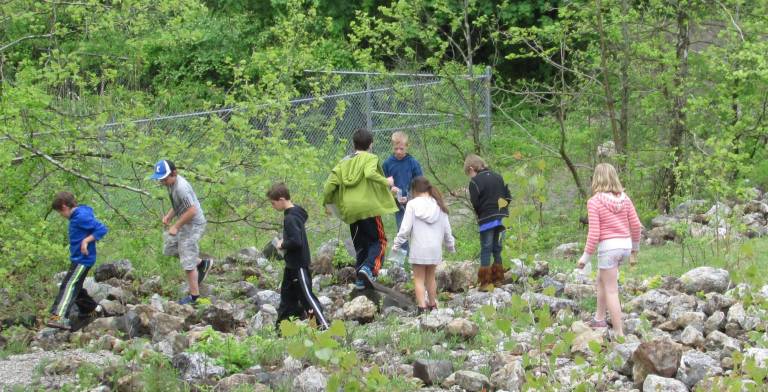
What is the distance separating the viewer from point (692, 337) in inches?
316

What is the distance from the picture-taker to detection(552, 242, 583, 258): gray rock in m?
13.0

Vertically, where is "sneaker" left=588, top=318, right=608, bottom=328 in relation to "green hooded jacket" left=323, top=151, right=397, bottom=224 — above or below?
below

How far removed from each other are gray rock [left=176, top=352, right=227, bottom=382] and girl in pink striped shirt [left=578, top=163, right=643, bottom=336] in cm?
295

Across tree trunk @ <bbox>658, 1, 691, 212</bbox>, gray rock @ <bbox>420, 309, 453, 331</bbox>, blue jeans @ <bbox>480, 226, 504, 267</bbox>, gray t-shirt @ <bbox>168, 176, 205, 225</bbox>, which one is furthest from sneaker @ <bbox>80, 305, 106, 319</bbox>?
tree trunk @ <bbox>658, 1, 691, 212</bbox>

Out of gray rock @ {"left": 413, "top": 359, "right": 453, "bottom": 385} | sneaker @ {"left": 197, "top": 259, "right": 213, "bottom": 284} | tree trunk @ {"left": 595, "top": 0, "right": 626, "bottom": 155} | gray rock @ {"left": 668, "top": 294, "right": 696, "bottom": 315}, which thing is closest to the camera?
gray rock @ {"left": 413, "top": 359, "right": 453, "bottom": 385}

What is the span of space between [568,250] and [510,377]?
20.9 ft

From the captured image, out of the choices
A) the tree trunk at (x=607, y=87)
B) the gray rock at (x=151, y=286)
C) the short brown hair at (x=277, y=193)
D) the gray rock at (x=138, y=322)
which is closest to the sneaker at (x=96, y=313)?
the gray rock at (x=138, y=322)

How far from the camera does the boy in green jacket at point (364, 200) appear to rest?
1056 cm

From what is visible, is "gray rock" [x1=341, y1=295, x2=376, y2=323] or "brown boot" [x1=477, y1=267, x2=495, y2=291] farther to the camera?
"brown boot" [x1=477, y1=267, x2=495, y2=291]

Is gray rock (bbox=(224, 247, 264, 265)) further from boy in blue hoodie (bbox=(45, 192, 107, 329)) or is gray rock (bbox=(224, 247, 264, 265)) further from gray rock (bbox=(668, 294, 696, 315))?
gray rock (bbox=(668, 294, 696, 315))

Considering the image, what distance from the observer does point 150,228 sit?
10.7 meters

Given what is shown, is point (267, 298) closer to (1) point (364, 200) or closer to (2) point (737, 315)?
(1) point (364, 200)

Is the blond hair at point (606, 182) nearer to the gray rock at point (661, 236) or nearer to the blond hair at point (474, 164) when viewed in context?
the blond hair at point (474, 164)

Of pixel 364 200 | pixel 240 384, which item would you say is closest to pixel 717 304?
pixel 364 200
